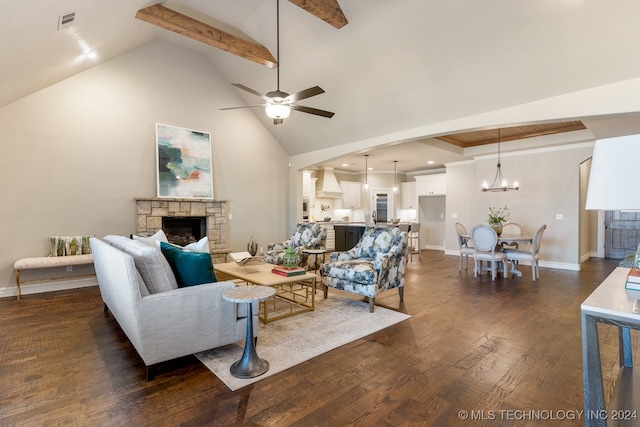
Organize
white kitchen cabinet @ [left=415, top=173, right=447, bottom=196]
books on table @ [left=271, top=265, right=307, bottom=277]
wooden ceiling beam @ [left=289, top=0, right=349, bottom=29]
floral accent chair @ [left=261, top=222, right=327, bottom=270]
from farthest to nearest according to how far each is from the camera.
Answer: white kitchen cabinet @ [left=415, top=173, right=447, bottom=196]
floral accent chair @ [left=261, top=222, right=327, bottom=270]
wooden ceiling beam @ [left=289, top=0, right=349, bottom=29]
books on table @ [left=271, top=265, right=307, bottom=277]

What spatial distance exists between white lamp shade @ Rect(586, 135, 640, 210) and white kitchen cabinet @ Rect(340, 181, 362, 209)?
30.3 ft

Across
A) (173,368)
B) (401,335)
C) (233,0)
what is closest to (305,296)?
(401,335)

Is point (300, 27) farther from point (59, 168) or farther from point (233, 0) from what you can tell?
point (59, 168)

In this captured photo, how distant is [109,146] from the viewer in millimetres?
5285

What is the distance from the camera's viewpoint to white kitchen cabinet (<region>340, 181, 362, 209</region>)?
10.6 metres

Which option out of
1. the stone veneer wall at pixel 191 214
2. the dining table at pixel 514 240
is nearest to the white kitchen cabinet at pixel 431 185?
the dining table at pixel 514 240

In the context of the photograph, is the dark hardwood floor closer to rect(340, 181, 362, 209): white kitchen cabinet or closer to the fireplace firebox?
the fireplace firebox

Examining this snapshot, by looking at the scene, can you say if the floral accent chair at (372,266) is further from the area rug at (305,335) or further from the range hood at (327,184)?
the range hood at (327,184)

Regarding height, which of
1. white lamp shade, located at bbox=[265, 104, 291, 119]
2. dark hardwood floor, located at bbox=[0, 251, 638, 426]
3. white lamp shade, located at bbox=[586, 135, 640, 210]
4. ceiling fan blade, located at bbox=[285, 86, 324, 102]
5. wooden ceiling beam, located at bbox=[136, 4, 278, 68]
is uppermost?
wooden ceiling beam, located at bbox=[136, 4, 278, 68]

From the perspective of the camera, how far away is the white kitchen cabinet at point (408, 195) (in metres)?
10.5

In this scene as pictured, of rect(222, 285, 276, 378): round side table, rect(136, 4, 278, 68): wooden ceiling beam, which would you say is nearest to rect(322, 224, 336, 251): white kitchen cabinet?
rect(136, 4, 278, 68): wooden ceiling beam

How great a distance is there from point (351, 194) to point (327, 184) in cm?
127

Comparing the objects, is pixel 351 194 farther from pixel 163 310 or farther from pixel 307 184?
pixel 163 310

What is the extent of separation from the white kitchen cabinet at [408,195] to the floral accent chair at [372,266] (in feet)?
21.0
